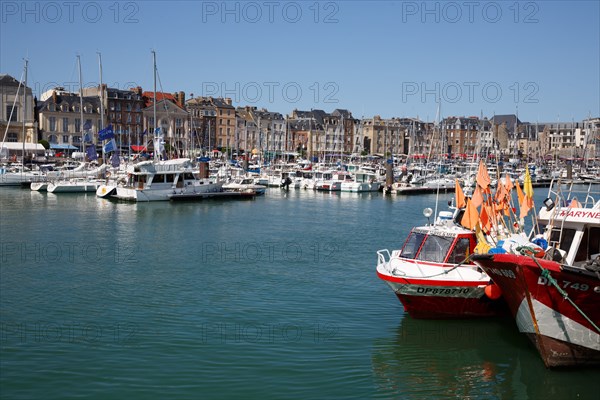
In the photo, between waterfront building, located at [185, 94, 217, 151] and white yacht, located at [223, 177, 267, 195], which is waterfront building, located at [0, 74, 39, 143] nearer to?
waterfront building, located at [185, 94, 217, 151]

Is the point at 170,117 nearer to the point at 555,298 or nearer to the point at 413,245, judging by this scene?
the point at 413,245

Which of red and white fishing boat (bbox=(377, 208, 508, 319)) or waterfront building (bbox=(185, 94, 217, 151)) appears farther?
waterfront building (bbox=(185, 94, 217, 151))

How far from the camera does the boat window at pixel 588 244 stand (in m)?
19.3

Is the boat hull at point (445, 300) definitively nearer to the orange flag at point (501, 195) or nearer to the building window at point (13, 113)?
the orange flag at point (501, 195)

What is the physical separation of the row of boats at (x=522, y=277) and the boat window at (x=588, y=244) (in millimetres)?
14

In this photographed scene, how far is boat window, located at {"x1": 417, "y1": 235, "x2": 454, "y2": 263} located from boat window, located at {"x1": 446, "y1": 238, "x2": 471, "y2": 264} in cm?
21

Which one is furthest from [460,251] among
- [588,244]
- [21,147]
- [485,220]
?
[21,147]

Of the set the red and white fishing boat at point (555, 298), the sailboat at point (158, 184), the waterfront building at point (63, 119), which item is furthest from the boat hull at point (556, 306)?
the waterfront building at point (63, 119)

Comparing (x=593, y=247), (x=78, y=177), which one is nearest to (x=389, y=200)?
(x=78, y=177)

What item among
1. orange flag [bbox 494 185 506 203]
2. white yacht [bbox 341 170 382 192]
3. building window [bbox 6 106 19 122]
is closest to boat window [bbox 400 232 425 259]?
orange flag [bbox 494 185 506 203]

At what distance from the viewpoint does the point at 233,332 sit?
2047 cm

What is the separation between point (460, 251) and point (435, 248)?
80 cm

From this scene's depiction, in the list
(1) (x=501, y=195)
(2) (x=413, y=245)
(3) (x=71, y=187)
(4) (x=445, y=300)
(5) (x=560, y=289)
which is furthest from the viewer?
(3) (x=71, y=187)

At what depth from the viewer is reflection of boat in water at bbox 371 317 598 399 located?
1650 cm
